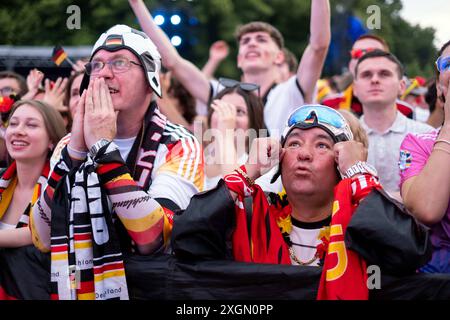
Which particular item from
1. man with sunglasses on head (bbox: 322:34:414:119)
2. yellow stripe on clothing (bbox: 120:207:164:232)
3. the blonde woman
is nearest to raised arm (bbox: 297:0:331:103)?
man with sunglasses on head (bbox: 322:34:414:119)

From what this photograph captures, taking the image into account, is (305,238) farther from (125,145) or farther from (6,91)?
(6,91)

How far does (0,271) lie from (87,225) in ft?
2.45

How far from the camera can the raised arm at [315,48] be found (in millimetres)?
4508

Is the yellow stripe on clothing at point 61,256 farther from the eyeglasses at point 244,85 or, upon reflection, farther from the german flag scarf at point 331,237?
the eyeglasses at point 244,85

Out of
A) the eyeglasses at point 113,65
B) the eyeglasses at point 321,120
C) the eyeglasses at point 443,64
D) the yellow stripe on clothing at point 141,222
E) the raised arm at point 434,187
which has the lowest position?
the yellow stripe on clothing at point 141,222

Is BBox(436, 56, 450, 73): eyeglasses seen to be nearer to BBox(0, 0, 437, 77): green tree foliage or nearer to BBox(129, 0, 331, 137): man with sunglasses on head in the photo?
BBox(129, 0, 331, 137): man with sunglasses on head

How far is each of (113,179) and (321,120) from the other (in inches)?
40.5

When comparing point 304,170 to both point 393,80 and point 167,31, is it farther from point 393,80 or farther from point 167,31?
point 167,31

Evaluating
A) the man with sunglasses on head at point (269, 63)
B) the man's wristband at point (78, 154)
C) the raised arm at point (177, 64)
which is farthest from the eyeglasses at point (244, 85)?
the man's wristband at point (78, 154)

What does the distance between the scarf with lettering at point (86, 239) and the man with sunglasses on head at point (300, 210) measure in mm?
334

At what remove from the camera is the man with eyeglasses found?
3033 millimetres

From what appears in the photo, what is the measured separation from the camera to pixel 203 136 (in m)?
5.16

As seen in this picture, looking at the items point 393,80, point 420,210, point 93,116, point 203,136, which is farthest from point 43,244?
point 393,80

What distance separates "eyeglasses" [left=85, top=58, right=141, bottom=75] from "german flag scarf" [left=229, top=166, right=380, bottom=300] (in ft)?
2.93
